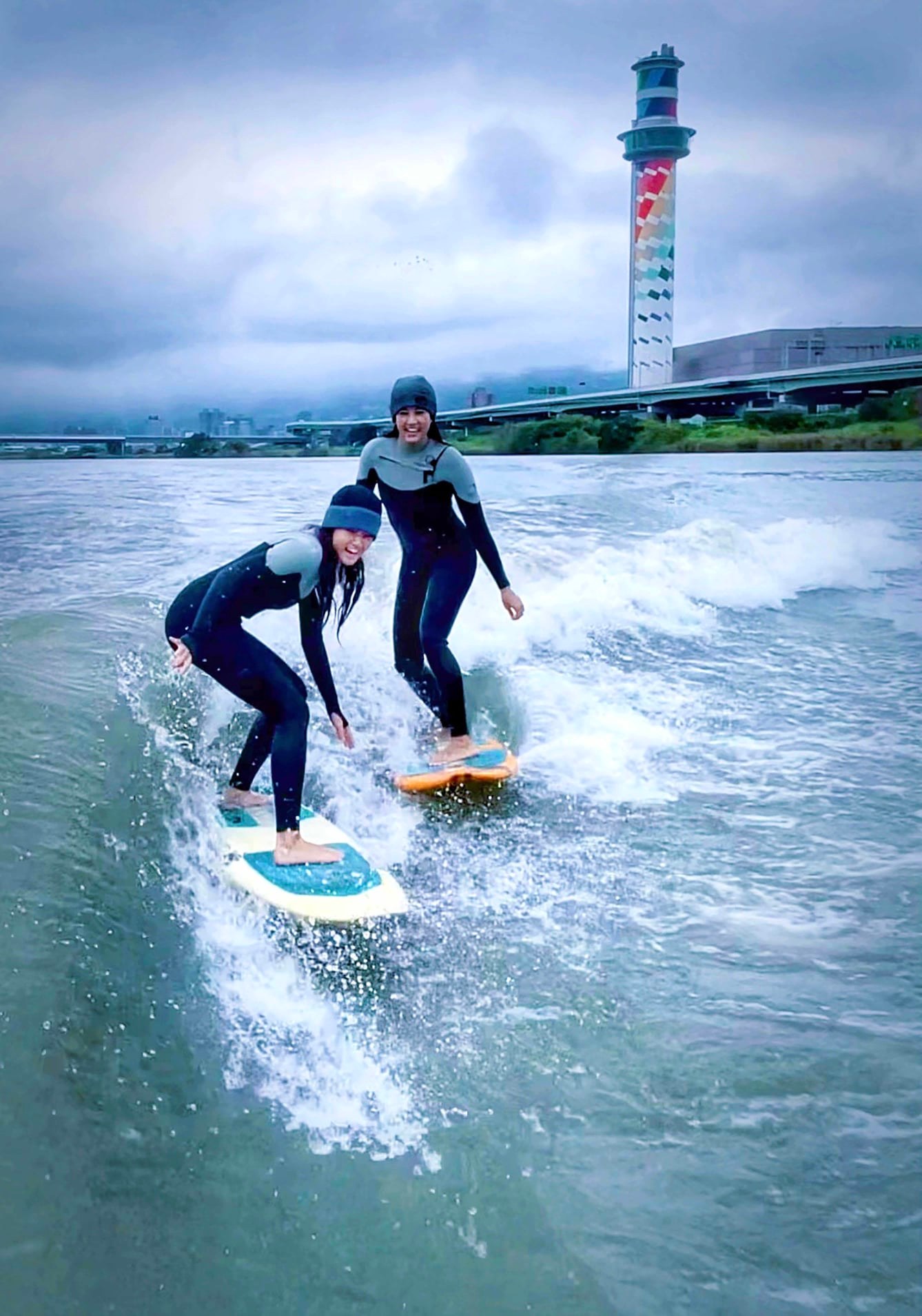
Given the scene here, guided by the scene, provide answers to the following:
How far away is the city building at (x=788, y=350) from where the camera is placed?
5.66 metres

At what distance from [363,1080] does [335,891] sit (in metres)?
0.59

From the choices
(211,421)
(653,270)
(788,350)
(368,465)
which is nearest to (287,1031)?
(368,465)

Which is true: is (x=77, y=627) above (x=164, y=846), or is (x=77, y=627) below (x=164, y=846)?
above

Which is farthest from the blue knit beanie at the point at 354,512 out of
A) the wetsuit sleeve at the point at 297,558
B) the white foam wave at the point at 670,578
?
the white foam wave at the point at 670,578

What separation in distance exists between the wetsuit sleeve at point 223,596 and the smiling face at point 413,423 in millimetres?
909

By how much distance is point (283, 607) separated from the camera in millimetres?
2600

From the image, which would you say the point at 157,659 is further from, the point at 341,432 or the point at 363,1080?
the point at 363,1080

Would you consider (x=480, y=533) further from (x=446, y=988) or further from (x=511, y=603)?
(x=446, y=988)

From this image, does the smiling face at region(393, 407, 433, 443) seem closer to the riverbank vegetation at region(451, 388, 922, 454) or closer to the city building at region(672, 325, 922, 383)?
the riverbank vegetation at region(451, 388, 922, 454)

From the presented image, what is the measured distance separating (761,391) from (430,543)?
3.03 meters

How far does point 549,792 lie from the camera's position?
3.32m

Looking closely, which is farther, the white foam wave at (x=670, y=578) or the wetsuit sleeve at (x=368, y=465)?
the white foam wave at (x=670, y=578)

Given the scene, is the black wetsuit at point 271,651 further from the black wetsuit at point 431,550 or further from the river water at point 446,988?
the black wetsuit at point 431,550

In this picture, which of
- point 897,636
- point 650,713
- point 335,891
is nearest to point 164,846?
point 335,891
